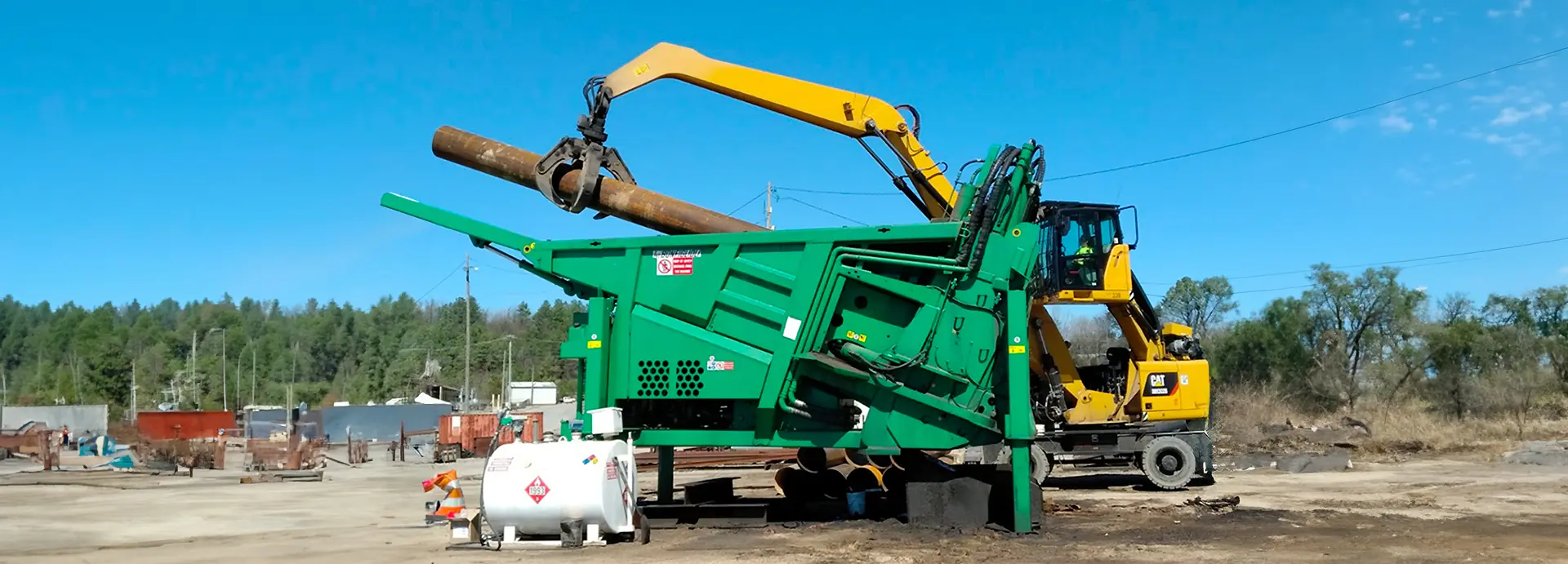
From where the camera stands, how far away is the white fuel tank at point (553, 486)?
904 cm

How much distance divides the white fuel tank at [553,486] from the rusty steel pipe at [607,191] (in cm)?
254

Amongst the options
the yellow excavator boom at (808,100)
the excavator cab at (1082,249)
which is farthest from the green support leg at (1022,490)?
the excavator cab at (1082,249)

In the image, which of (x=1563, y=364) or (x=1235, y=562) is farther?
(x=1563, y=364)

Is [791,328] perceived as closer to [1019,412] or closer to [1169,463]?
[1019,412]

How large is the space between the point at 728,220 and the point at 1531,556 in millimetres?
7305

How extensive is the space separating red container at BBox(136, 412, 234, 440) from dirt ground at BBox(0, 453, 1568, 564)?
104ft

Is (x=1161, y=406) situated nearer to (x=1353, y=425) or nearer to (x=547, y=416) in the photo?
(x=1353, y=425)

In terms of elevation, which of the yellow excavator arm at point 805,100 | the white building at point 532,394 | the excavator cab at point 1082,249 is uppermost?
the yellow excavator arm at point 805,100

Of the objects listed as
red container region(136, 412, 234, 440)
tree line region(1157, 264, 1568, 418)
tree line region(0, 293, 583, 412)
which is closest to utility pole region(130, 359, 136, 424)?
tree line region(0, 293, 583, 412)

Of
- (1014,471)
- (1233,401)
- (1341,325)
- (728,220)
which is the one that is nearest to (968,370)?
(1014,471)

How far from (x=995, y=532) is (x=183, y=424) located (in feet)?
150

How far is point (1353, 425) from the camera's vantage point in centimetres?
2922

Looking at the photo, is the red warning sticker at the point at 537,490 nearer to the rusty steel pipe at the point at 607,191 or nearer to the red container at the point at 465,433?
the rusty steel pipe at the point at 607,191

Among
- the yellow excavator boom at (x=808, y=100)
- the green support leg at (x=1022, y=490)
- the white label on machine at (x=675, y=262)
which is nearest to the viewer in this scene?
the green support leg at (x=1022, y=490)
